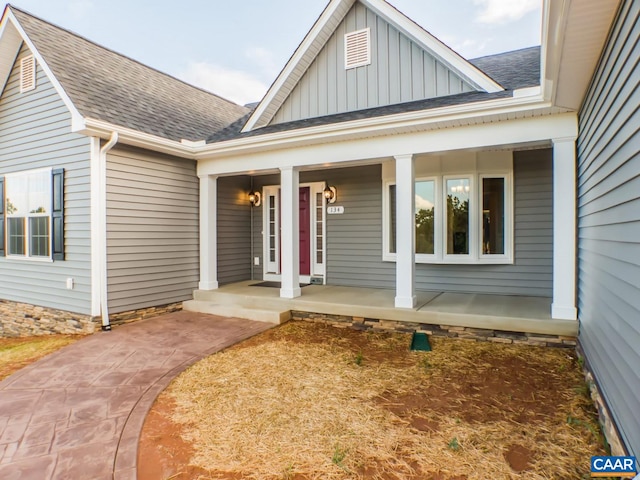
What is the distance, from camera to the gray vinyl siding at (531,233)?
5766mm

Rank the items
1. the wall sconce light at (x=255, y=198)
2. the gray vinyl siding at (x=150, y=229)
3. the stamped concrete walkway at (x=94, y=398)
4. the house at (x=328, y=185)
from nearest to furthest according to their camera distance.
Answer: the stamped concrete walkway at (x=94, y=398) < the house at (x=328, y=185) < the gray vinyl siding at (x=150, y=229) < the wall sconce light at (x=255, y=198)

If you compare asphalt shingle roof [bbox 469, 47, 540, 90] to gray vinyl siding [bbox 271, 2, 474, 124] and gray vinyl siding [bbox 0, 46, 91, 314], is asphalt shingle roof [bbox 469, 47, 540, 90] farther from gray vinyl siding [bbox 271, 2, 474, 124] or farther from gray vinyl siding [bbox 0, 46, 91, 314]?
gray vinyl siding [bbox 0, 46, 91, 314]

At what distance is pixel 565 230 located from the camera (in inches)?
170

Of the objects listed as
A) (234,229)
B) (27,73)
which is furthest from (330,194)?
(27,73)

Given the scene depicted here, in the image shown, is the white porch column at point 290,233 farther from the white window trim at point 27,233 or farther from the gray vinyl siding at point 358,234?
the white window trim at point 27,233

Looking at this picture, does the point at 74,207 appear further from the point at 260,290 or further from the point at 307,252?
the point at 307,252

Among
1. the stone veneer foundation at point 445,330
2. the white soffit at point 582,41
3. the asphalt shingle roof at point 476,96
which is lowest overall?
the stone veneer foundation at point 445,330

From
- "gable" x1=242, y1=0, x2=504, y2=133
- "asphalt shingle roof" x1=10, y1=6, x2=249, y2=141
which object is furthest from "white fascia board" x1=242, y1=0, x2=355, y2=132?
"asphalt shingle roof" x1=10, y1=6, x2=249, y2=141

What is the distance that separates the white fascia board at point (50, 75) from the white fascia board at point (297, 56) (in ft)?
9.08

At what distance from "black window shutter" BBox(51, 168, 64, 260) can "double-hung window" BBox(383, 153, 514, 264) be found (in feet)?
18.3

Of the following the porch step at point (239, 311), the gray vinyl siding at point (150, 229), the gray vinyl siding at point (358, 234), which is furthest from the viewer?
the gray vinyl siding at point (358, 234)

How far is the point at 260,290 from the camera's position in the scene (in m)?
6.90

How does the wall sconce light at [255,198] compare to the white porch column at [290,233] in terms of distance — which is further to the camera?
the wall sconce light at [255,198]

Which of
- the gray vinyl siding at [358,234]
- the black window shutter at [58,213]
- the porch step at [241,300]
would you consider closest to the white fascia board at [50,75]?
the black window shutter at [58,213]
